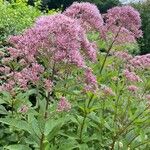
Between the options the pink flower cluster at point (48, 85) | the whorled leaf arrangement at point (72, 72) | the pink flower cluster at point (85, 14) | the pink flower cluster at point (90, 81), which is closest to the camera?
the pink flower cluster at point (48, 85)

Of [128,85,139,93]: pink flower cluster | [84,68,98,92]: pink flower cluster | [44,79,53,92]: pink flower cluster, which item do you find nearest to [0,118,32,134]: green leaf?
[44,79,53,92]: pink flower cluster

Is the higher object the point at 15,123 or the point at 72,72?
the point at 72,72

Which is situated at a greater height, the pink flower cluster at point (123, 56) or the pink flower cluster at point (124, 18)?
the pink flower cluster at point (124, 18)

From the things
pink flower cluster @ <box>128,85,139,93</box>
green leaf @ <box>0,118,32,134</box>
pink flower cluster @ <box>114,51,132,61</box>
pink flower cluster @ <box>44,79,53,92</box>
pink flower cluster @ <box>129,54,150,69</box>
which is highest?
pink flower cluster @ <box>44,79,53,92</box>

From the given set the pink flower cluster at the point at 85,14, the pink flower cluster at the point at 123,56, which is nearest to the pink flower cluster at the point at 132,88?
the pink flower cluster at the point at 85,14

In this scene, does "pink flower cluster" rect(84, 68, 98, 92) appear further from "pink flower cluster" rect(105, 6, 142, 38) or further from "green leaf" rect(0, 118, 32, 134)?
"pink flower cluster" rect(105, 6, 142, 38)

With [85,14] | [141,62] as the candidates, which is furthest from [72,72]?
[141,62]

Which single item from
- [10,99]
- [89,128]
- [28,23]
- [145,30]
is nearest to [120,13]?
[89,128]

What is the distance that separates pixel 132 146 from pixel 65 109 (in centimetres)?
110

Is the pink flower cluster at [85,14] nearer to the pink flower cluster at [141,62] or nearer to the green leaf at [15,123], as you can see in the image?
the pink flower cluster at [141,62]

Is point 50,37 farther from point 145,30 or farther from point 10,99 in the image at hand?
point 145,30

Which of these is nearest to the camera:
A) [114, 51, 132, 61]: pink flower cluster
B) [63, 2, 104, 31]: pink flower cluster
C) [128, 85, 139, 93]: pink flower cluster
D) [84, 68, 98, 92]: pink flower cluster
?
[84, 68, 98, 92]: pink flower cluster

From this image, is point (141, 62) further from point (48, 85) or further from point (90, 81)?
point (48, 85)

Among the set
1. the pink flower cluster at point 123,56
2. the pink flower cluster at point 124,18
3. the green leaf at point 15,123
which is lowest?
the green leaf at point 15,123
